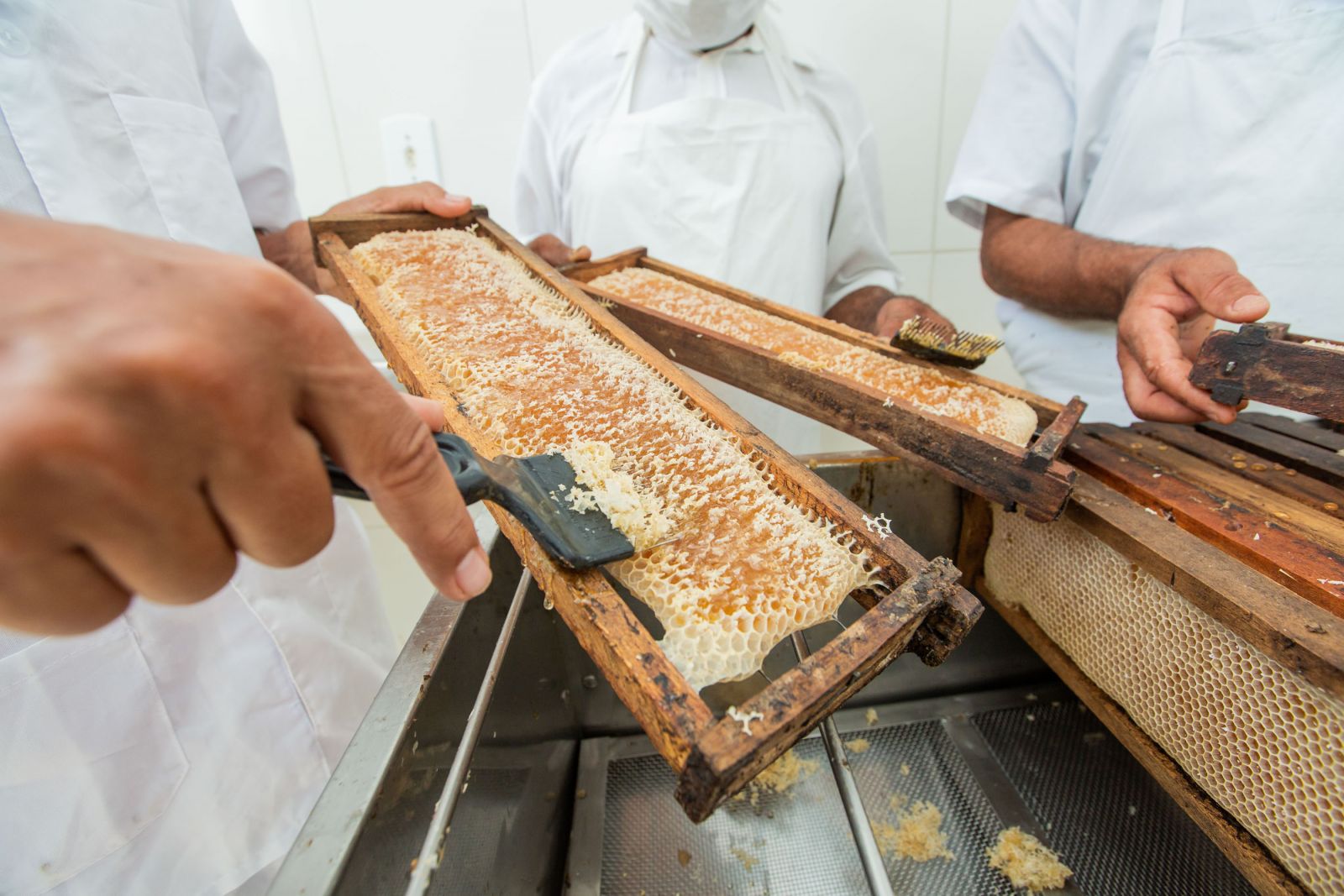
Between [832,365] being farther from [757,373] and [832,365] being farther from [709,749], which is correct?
[709,749]

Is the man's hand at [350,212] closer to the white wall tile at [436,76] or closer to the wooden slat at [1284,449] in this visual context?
the white wall tile at [436,76]

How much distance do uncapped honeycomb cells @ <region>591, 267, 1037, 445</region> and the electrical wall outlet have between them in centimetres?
158

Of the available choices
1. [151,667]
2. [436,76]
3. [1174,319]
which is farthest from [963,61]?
[151,667]

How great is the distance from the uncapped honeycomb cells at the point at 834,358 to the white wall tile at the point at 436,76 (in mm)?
1517

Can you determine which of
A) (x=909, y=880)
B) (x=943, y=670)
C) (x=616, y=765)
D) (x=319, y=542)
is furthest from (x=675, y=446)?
(x=943, y=670)

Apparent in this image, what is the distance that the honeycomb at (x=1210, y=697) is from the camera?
0.76 meters

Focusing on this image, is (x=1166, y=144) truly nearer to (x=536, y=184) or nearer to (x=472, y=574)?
(x=536, y=184)

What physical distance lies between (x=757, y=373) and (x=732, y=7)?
1442mm

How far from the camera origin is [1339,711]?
28.0 inches

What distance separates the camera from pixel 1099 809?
1.23 m

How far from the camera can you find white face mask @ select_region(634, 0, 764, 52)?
1838mm

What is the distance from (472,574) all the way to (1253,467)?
1.50 meters

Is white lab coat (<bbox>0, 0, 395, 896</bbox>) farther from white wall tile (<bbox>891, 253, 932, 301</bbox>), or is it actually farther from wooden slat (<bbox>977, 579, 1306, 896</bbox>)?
white wall tile (<bbox>891, 253, 932, 301</bbox>)

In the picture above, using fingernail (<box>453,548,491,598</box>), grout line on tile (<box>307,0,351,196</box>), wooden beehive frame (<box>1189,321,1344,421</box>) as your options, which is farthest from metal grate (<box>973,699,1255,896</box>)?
grout line on tile (<box>307,0,351,196</box>)
